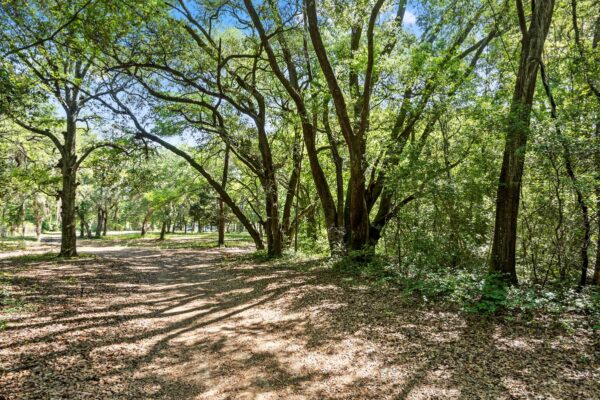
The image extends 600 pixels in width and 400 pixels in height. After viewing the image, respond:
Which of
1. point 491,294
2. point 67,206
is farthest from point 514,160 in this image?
point 67,206

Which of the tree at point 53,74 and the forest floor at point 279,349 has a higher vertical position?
the tree at point 53,74

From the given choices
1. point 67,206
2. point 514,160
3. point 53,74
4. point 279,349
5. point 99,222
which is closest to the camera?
point 279,349

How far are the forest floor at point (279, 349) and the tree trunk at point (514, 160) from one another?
5.31ft

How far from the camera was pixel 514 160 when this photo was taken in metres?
6.23

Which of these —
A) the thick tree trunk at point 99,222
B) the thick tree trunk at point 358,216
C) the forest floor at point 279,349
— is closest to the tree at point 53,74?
the forest floor at point 279,349

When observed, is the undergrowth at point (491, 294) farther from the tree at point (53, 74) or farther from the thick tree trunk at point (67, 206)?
the thick tree trunk at point (67, 206)

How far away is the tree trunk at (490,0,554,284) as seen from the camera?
6.18 m

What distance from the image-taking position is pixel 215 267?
A: 1279 cm

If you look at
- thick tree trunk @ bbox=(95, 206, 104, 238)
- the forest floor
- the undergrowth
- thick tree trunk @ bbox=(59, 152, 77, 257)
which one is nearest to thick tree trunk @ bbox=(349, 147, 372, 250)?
the undergrowth

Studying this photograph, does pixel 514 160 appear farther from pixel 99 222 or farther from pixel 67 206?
pixel 99 222

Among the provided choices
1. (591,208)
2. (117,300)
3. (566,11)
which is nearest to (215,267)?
(117,300)

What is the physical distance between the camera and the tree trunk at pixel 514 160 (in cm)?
618

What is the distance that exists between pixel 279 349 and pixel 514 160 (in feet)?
17.4

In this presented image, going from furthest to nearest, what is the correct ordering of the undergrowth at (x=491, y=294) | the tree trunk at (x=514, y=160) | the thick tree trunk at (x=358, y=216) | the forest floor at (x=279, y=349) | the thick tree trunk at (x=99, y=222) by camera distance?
the thick tree trunk at (x=99, y=222)
the thick tree trunk at (x=358, y=216)
the tree trunk at (x=514, y=160)
the undergrowth at (x=491, y=294)
the forest floor at (x=279, y=349)
